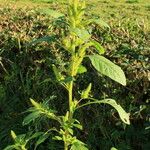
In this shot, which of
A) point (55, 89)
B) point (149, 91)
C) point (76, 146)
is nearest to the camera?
point (76, 146)

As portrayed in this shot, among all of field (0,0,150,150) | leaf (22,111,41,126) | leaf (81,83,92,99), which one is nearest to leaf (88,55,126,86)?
leaf (81,83,92,99)

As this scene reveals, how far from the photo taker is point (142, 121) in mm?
5234

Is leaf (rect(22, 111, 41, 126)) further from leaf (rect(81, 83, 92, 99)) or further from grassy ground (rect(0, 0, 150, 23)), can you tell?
grassy ground (rect(0, 0, 150, 23))

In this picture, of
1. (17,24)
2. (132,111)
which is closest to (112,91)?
(132,111)

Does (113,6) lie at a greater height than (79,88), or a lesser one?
lesser

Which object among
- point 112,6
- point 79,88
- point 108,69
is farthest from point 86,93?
point 112,6

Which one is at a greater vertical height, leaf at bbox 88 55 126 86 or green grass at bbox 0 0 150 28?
leaf at bbox 88 55 126 86

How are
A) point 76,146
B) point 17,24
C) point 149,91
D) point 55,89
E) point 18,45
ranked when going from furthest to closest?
point 17,24 → point 18,45 → point 55,89 → point 149,91 → point 76,146

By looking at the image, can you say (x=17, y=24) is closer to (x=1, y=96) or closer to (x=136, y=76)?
(x=1, y=96)

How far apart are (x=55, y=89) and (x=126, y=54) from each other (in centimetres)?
82

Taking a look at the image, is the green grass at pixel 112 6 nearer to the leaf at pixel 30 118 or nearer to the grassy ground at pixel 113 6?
the grassy ground at pixel 113 6

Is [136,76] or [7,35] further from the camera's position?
[7,35]

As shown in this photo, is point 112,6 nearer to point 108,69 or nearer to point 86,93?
point 86,93

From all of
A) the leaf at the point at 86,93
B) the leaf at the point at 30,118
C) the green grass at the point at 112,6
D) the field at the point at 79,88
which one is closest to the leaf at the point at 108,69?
the leaf at the point at 86,93
